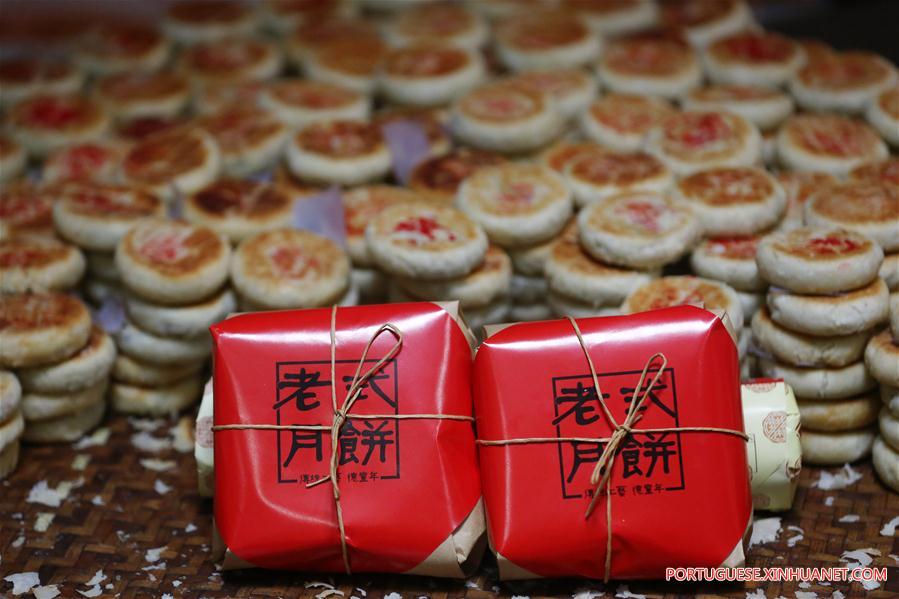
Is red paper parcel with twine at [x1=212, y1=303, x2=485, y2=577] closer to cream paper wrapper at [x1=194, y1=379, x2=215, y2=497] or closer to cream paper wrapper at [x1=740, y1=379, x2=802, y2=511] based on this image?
cream paper wrapper at [x1=194, y1=379, x2=215, y2=497]

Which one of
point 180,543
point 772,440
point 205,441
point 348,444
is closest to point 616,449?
point 772,440

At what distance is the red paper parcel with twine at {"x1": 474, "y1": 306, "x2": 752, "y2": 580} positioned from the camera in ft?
8.08

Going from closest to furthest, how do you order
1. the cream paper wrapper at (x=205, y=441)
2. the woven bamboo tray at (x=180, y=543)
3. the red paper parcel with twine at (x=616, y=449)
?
1. the red paper parcel with twine at (x=616, y=449)
2. the woven bamboo tray at (x=180, y=543)
3. the cream paper wrapper at (x=205, y=441)

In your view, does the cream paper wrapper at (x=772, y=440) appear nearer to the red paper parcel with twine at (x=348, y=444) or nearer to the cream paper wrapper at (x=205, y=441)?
the red paper parcel with twine at (x=348, y=444)

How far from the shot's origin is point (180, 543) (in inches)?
112

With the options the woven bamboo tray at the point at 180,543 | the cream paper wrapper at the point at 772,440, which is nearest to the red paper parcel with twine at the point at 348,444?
the woven bamboo tray at the point at 180,543

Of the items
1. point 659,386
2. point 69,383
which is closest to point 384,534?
point 659,386

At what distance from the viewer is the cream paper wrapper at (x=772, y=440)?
8.84 feet

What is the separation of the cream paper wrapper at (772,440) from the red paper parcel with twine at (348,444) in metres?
0.74

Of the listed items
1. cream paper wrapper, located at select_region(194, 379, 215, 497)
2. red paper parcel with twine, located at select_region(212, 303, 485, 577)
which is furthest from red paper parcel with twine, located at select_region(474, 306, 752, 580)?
cream paper wrapper, located at select_region(194, 379, 215, 497)

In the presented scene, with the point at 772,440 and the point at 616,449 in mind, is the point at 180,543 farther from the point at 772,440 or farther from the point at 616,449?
the point at 772,440

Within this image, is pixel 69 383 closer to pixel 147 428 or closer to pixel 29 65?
pixel 147 428

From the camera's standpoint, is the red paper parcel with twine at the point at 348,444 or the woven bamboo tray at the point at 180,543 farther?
the woven bamboo tray at the point at 180,543

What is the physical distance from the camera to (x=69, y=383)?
3.13m
